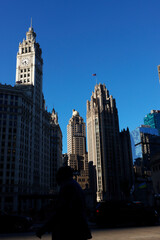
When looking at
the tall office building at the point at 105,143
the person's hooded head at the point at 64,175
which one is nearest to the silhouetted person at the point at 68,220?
the person's hooded head at the point at 64,175

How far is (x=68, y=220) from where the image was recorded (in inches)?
147

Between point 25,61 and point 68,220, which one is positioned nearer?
point 68,220

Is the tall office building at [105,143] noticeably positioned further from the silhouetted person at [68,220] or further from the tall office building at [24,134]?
the silhouetted person at [68,220]

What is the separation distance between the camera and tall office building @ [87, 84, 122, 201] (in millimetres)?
148750

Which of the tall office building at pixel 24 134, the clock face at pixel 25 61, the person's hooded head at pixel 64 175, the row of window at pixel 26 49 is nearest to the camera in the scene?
the person's hooded head at pixel 64 175

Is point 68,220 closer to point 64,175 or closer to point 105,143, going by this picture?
point 64,175

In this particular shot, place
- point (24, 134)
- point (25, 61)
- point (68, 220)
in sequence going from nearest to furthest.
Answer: point (68, 220)
point (24, 134)
point (25, 61)

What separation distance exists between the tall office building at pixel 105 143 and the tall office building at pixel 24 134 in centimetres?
5134

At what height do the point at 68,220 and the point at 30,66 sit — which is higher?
the point at 30,66

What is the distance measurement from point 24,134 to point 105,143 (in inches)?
3106

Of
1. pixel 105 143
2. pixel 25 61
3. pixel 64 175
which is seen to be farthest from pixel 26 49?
pixel 64 175

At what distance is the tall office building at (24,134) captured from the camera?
8075 centimetres

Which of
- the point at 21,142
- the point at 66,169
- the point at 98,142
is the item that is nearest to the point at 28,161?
the point at 21,142

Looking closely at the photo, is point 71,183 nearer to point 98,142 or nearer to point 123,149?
point 98,142
